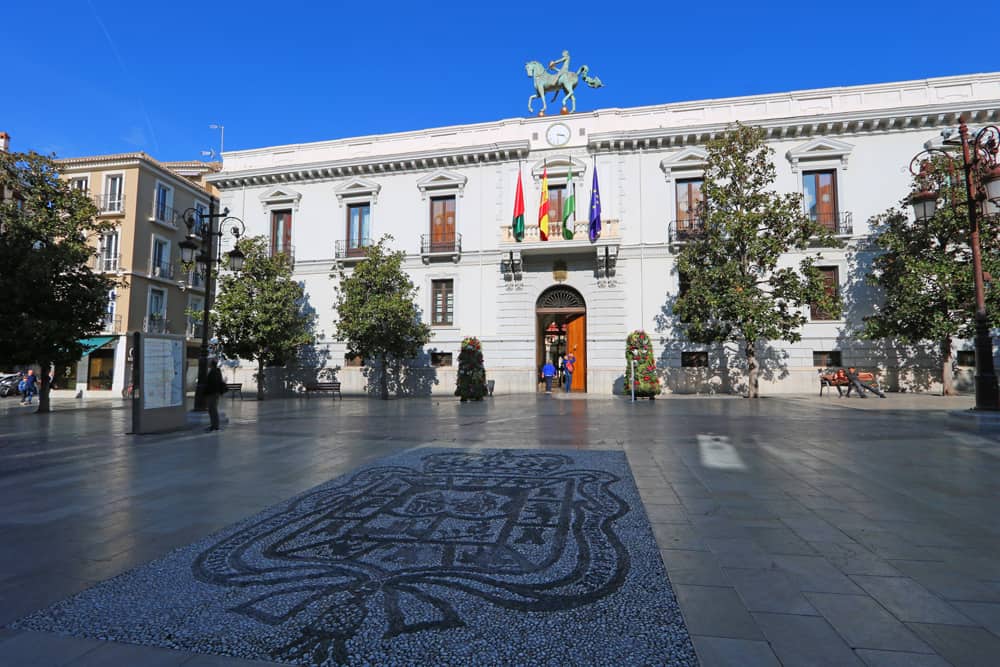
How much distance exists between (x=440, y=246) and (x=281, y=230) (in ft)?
28.3

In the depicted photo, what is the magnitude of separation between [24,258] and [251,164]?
13826 mm

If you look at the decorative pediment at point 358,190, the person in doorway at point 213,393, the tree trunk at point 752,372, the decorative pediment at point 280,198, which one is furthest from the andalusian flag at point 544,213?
the person in doorway at point 213,393

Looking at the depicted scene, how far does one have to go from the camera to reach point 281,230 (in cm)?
2467

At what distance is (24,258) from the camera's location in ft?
42.4

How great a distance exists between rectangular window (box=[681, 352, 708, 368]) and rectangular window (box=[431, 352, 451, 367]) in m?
9.74

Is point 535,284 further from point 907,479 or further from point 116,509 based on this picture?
point 116,509

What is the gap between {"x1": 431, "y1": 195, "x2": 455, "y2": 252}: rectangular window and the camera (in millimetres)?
→ 22484

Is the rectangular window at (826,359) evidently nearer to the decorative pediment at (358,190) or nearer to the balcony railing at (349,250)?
the balcony railing at (349,250)

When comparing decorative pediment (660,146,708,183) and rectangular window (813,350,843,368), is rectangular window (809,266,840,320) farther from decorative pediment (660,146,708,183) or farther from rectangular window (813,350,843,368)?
decorative pediment (660,146,708,183)

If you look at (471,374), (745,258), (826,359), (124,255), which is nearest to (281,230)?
(124,255)

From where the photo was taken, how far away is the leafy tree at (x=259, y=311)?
1902 cm

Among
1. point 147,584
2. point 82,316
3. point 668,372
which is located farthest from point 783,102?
point 82,316

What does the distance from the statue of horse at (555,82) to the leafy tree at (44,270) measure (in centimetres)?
1727

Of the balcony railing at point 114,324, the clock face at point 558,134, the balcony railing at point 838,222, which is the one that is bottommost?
the balcony railing at point 114,324
